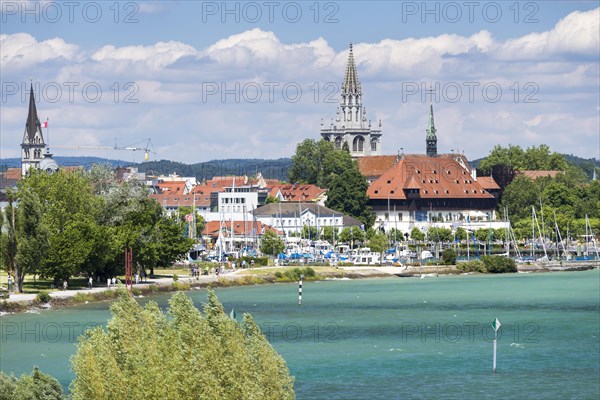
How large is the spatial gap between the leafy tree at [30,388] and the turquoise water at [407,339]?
16574 millimetres

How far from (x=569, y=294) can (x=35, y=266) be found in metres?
45.9

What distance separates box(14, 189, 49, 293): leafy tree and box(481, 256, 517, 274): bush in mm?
63349

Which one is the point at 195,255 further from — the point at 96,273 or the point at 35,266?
Answer: the point at 35,266

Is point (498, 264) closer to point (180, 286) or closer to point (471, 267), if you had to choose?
point (471, 267)

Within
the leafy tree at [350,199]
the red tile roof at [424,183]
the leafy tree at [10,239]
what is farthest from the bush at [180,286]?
the red tile roof at [424,183]

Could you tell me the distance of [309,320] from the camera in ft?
275

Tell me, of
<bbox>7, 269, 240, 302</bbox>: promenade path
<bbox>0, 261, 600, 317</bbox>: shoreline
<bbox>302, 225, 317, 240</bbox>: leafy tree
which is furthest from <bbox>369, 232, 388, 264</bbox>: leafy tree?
<bbox>7, 269, 240, 302</bbox>: promenade path

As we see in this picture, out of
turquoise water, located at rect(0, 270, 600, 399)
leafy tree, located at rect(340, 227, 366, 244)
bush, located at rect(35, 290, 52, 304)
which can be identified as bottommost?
turquoise water, located at rect(0, 270, 600, 399)

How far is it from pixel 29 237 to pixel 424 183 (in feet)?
365

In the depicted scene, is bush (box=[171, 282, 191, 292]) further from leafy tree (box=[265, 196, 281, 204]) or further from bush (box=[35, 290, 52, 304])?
leafy tree (box=[265, 196, 281, 204])

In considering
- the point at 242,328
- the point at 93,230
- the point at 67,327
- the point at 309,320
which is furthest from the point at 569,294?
the point at 242,328

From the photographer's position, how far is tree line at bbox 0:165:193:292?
8400 cm

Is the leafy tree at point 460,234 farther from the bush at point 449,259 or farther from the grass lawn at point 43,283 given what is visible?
the grass lawn at point 43,283

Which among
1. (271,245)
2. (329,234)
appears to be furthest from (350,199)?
(271,245)
